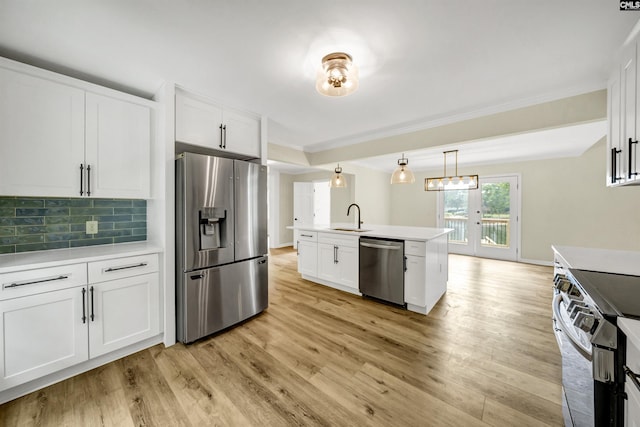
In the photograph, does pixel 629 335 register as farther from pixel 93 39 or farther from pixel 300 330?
pixel 93 39

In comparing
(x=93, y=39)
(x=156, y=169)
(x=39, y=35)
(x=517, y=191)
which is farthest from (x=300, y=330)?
(x=517, y=191)

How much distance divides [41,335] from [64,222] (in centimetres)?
95

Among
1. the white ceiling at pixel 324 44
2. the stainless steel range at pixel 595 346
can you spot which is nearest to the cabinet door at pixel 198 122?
the white ceiling at pixel 324 44

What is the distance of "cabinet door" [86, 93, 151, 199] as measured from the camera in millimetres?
1947

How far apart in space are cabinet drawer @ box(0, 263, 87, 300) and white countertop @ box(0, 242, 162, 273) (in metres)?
0.04

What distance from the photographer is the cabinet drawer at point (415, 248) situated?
2.70 m

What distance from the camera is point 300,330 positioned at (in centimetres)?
243

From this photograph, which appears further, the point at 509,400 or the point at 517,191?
the point at 517,191

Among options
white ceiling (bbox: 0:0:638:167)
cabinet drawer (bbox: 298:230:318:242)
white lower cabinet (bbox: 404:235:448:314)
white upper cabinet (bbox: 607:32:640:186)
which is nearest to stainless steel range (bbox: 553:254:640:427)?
white upper cabinet (bbox: 607:32:640:186)

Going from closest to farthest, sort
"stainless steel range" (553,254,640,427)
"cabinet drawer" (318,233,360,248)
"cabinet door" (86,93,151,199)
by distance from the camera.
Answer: "stainless steel range" (553,254,640,427)
"cabinet door" (86,93,151,199)
"cabinet drawer" (318,233,360,248)

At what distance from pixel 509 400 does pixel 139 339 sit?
2862 mm

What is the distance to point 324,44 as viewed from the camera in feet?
5.26

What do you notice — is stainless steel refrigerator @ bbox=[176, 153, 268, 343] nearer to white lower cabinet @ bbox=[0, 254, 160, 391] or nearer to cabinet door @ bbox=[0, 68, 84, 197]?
white lower cabinet @ bbox=[0, 254, 160, 391]

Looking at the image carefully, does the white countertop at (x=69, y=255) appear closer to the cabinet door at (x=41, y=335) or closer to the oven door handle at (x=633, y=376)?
the cabinet door at (x=41, y=335)
